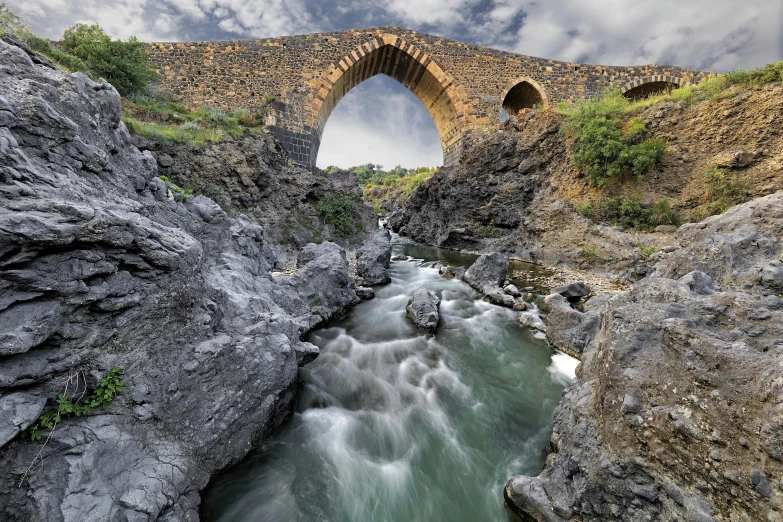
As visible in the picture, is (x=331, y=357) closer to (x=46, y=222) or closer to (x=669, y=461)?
(x=46, y=222)

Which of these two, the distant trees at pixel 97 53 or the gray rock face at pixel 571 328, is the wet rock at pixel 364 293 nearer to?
the gray rock face at pixel 571 328

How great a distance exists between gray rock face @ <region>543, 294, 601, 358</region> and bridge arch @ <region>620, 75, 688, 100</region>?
18.7 m

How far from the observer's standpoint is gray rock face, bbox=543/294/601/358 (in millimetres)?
4988

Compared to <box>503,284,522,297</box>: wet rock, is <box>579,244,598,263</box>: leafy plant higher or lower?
higher

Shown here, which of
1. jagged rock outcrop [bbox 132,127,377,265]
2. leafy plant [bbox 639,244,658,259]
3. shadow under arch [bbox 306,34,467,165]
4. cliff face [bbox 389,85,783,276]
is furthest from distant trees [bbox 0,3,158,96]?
leafy plant [bbox 639,244,658,259]

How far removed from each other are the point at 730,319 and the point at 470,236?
37.3 feet

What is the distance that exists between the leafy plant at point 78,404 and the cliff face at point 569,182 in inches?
409

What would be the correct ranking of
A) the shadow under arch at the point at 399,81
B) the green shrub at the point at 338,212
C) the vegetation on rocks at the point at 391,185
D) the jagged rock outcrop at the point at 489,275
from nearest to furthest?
1. the jagged rock outcrop at the point at 489,275
2. the green shrub at the point at 338,212
3. the shadow under arch at the point at 399,81
4. the vegetation on rocks at the point at 391,185

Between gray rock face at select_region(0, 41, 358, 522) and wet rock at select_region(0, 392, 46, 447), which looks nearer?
wet rock at select_region(0, 392, 46, 447)

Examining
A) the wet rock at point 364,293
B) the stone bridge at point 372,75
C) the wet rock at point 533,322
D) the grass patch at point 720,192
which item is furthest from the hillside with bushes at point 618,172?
the wet rock at point 364,293

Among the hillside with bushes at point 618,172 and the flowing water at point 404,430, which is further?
the hillside with bushes at point 618,172

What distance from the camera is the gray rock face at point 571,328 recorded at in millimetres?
4988

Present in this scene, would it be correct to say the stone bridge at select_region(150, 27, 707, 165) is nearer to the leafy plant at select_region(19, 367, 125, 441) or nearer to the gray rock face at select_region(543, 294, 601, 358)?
the gray rock face at select_region(543, 294, 601, 358)

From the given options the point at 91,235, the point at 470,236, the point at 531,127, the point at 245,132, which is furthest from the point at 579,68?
the point at 91,235
